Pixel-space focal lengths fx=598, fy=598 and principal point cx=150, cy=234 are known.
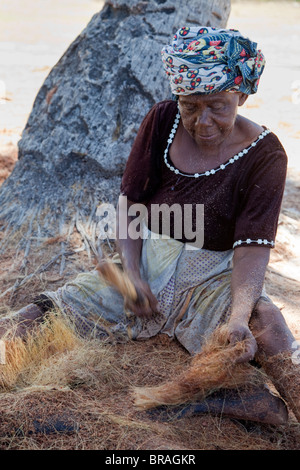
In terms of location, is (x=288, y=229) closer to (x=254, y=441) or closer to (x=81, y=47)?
(x=81, y=47)

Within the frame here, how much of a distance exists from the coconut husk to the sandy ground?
0.46 ft

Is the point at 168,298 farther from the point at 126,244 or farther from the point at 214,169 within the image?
the point at 214,169

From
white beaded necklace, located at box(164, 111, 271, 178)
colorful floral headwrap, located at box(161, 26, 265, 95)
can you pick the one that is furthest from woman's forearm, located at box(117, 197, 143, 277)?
colorful floral headwrap, located at box(161, 26, 265, 95)

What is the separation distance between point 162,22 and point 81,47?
0.59 metres

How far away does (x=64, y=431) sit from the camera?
7.11ft

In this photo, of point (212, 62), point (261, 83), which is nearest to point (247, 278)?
point (212, 62)

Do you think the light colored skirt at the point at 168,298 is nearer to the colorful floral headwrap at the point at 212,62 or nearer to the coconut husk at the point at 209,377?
the coconut husk at the point at 209,377

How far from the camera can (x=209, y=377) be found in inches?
87.4

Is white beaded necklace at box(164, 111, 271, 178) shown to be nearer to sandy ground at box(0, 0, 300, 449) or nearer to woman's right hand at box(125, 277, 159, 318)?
woman's right hand at box(125, 277, 159, 318)

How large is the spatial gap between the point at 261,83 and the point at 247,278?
7266 mm

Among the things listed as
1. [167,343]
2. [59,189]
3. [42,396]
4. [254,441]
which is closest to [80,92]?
[59,189]

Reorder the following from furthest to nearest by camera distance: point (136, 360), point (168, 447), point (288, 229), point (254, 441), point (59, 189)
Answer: point (288, 229) → point (59, 189) → point (136, 360) → point (254, 441) → point (168, 447)

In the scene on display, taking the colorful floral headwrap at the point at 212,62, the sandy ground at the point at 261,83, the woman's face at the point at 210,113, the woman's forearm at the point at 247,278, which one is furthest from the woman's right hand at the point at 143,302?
the colorful floral headwrap at the point at 212,62

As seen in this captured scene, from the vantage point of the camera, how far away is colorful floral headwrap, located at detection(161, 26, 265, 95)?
2.41m
